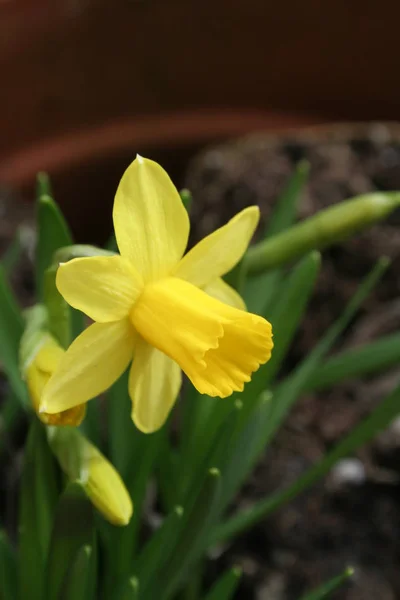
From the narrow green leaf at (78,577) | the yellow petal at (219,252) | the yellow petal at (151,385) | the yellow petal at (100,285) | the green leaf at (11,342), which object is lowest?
the narrow green leaf at (78,577)

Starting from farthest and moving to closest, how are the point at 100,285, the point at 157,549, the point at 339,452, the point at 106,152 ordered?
the point at 106,152, the point at 339,452, the point at 157,549, the point at 100,285

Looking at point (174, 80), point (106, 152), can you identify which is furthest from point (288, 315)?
point (174, 80)

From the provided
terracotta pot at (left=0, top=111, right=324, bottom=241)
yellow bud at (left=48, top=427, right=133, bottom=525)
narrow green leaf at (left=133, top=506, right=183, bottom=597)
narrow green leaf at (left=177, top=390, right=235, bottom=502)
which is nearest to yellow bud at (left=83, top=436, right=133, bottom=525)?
yellow bud at (left=48, top=427, right=133, bottom=525)

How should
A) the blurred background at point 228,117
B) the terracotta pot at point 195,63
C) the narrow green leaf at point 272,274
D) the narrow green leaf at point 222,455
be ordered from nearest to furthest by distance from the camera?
1. the narrow green leaf at point 222,455
2. the narrow green leaf at point 272,274
3. the blurred background at point 228,117
4. the terracotta pot at point 195,63

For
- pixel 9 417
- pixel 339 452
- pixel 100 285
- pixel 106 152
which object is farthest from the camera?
pixel 106 152

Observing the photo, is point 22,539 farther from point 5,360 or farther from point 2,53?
point 2,53

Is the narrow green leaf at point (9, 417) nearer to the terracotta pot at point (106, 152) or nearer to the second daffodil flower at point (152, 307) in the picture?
the second daffodil flower at point (152, 307)

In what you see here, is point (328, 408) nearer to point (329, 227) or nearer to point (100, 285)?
point (329, 227)

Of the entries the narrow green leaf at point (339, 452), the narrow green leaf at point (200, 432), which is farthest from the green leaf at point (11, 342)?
the narrow green leaf at point (339, 452)
